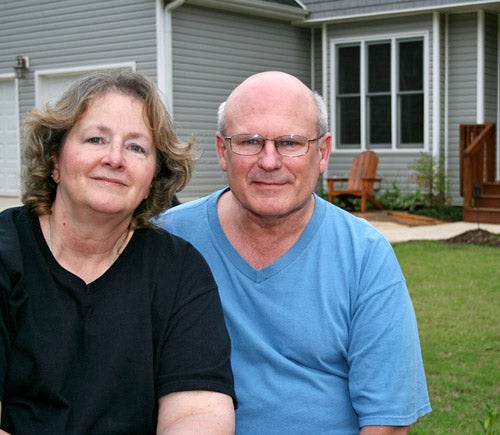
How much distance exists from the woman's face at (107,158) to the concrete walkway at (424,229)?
879 centimetres

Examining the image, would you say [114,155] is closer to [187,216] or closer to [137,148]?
[137,148]

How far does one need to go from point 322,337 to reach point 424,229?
9.98 meters

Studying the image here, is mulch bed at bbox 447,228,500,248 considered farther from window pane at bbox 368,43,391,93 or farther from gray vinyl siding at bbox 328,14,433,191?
window pane at bbox 368,43,391,93

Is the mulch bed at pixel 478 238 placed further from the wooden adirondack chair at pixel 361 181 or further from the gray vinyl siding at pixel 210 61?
the gray vinyl siding at pixel 210 61

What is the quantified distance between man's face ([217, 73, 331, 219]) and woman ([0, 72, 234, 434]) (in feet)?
0.79

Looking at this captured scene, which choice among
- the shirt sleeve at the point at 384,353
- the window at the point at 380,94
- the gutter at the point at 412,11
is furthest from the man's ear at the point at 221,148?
the window at the point at 380,94

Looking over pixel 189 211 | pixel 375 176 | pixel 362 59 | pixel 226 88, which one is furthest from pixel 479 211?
pixel 189 211

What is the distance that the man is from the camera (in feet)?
8.39

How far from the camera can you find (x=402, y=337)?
2.55 metres

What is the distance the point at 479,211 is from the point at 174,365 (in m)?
11.3

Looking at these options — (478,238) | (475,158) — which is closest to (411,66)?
(475,158)

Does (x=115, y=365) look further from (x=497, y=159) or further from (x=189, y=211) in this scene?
(x=497, y=159)

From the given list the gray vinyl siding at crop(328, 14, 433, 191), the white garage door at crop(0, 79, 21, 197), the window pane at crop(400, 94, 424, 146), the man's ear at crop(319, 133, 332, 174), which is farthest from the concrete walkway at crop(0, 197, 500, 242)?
the man's ear at crop(319, 133, 332, 174)

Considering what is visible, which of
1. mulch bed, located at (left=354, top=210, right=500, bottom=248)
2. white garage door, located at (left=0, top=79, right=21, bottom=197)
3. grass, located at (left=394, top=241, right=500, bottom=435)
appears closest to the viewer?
grass, located at (left=394, top=241, right=500, bottom=435)
